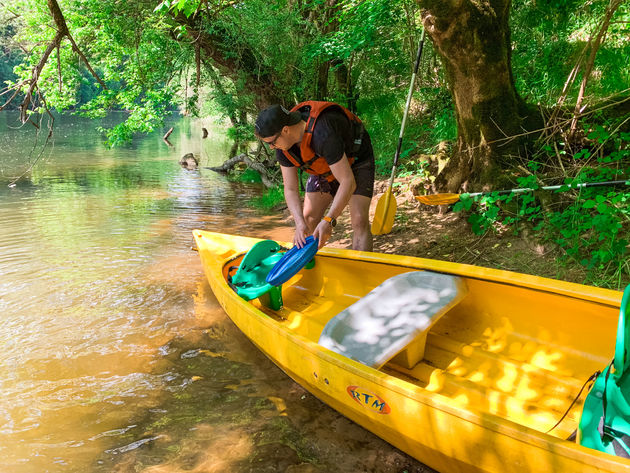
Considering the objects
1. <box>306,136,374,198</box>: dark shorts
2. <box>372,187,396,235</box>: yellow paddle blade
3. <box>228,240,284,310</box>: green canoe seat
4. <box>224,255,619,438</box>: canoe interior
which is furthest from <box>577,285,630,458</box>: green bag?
<box>372,187,396,235</box>: yellow paddle blade

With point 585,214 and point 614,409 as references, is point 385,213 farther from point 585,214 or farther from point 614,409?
point 614,409

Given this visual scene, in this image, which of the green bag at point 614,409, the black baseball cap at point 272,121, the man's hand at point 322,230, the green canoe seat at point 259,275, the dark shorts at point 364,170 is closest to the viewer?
the green bag at point 614,409

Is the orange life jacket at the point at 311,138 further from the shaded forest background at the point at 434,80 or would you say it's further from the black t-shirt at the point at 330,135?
the shaded forest background at the point at 434,80

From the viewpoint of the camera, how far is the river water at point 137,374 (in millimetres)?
2375

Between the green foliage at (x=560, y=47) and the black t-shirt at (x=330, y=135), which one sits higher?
the green foliage at (x=560, y=47)

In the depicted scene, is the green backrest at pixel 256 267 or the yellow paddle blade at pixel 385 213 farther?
the yellow paddle blade at pixel 385 213

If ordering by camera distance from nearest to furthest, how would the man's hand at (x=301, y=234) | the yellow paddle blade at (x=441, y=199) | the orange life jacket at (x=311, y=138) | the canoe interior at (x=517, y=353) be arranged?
the canoe interior at (x=517, y=353) → the orange life jacket at (x=311, y=138) → the man's hand at (x=301, y=234) → the yellow paddle blade at (x=441, y=199)

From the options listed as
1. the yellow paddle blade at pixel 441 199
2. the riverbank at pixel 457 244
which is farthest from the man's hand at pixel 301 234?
the riverbank at pixel 457 244

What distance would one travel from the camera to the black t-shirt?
291 cm

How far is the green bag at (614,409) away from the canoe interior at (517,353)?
15.8 inches

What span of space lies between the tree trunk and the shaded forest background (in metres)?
0.01

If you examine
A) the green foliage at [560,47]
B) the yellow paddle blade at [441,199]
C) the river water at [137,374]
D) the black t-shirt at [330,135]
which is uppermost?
the green foliage at [560,47]

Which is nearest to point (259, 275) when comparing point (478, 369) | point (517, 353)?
point (478, 369)

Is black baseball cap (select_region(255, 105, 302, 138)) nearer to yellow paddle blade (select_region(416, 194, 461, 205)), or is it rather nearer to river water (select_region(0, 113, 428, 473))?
river water (select_region(0, 113, 428, 473))
